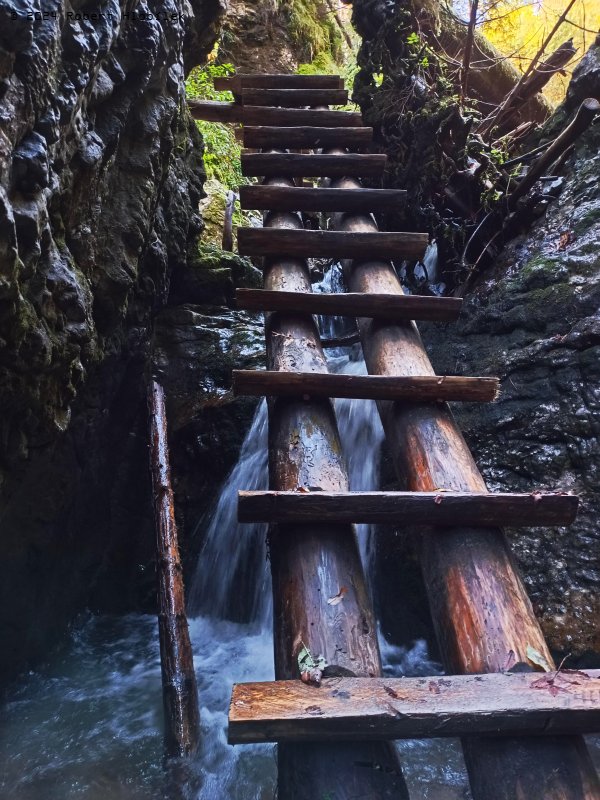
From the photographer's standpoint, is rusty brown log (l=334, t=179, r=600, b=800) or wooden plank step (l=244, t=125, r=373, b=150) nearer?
rusty brown log (l=334, t=179, r=600, b=800)

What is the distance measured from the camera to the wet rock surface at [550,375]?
3.15m

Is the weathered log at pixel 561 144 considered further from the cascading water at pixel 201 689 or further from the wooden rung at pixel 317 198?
the cascading water at pixel 201 689

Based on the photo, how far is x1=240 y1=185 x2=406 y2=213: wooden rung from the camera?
4.32 m

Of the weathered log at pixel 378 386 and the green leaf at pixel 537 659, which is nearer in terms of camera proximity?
the green leaf at pixel 537 659

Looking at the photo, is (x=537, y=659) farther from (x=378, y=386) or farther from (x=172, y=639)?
(x=172, y=639)

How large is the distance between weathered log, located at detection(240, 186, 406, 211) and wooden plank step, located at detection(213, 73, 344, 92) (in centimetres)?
221

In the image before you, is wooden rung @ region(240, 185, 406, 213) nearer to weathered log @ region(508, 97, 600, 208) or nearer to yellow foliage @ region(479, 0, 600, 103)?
weathered log @ region(508, 97, 600, 208)

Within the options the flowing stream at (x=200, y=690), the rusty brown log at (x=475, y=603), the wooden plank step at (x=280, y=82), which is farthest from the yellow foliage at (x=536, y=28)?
the rusty brown log at (x=475, y=603)

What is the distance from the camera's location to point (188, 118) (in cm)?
538

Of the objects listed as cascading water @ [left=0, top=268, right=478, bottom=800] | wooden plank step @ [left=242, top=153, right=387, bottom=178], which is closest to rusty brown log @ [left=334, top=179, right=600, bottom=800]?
cascading water @ [left=0, top=268, right=478, bottom=800]

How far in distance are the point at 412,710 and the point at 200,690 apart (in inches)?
101

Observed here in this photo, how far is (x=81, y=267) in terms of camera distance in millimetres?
3068

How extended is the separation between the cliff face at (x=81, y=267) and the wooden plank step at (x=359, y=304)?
0.96 m

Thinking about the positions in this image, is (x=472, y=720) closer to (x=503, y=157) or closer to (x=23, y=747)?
(x=23, y=747)
